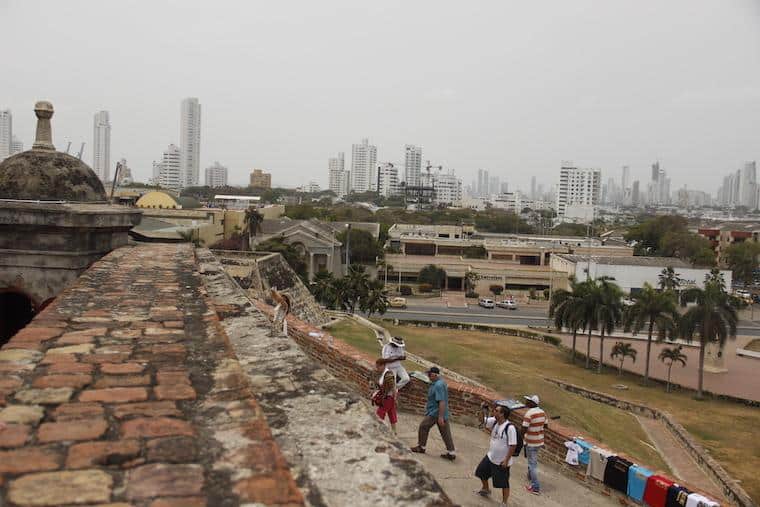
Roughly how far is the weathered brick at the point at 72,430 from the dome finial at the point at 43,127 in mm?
6831

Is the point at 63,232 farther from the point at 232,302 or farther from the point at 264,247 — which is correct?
the point at 264,247

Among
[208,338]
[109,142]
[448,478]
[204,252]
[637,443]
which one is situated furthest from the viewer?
[109,142]

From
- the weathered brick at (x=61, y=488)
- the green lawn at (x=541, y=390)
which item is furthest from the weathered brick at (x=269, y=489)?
the green lawn at (x=541, y=390)

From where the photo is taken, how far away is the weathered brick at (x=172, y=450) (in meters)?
2.13

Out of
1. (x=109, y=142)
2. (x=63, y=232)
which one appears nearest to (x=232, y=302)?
(x=63, y=232)

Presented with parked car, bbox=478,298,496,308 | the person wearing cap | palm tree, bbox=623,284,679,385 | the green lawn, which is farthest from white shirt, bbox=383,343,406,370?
parked car, bbox=478,298,496,308

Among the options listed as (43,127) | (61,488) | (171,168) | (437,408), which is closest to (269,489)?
(61,488)

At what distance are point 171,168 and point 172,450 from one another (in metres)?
176

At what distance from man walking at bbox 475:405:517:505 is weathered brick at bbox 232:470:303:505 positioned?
13.4 ft

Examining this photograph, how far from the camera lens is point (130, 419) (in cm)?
241

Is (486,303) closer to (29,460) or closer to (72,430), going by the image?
(72,430)

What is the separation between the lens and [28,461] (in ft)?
6.71

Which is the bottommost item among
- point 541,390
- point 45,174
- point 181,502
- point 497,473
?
point 541,390

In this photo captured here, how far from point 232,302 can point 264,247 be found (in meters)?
35.9
